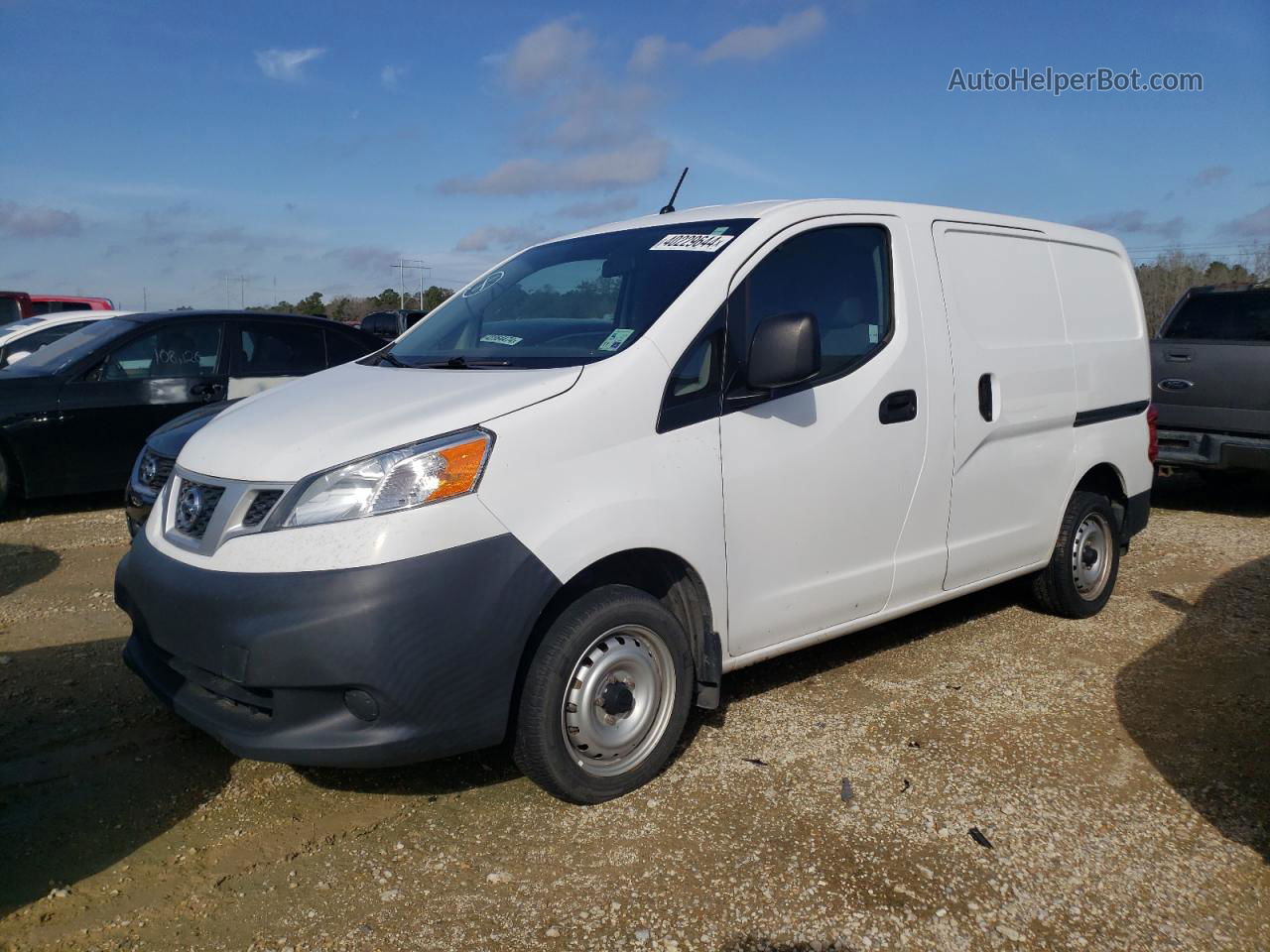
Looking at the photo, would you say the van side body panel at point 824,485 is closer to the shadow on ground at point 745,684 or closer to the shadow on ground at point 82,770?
the shadow on ground at point 745,684

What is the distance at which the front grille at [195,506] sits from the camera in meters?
3.15

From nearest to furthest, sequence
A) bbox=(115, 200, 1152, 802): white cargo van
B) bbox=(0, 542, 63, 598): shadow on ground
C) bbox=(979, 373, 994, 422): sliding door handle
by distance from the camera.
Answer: bbox=(115, 200, 1152, 802): white cargo van, bbox=(979, 373, 994, 422): sliding door handle, bbox=(0, 542, 63, 598): shadow on ground

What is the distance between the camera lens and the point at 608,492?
3150 millimetres

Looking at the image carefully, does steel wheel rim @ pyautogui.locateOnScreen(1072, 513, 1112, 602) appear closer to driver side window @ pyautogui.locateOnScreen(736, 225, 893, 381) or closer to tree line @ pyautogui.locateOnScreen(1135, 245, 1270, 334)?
driver side window @ pyautogui.locateOnScreen(736, 225, 893, 381)

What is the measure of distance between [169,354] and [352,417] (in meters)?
5.59

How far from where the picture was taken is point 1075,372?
197 inches

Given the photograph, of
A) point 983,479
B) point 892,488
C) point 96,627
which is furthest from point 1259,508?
point 96,627

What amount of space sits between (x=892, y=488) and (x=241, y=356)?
589cm

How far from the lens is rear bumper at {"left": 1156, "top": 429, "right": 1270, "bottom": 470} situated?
7.92 metres

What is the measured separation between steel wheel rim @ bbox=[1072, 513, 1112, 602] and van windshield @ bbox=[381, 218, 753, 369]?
2.74 m

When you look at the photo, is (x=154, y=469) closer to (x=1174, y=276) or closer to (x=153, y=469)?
(x=153, y=469)

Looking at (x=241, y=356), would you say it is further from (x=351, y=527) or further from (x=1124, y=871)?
(x=1124, y=871)

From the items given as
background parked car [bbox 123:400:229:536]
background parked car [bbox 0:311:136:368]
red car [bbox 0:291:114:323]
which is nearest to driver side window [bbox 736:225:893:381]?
background parked car [bbox 123:400:229:536]

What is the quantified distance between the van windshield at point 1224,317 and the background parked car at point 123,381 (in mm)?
7205
